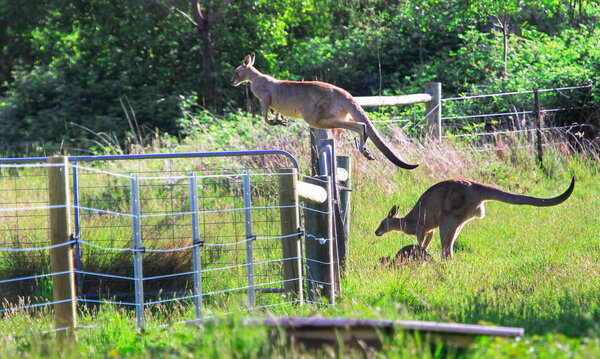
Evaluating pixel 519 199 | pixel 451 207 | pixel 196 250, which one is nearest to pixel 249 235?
pixel 196 250

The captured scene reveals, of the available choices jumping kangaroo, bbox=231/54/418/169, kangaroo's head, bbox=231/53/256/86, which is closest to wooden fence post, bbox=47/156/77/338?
jumping kangaroo, bbox=231/54/418/169

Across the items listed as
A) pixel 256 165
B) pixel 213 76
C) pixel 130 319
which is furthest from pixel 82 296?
pixel 213 76

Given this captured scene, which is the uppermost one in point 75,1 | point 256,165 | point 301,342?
point 75,1

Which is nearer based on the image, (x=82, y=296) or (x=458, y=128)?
(x=82, y=296)

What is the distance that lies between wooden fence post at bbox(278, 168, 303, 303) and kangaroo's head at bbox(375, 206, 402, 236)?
2.74m

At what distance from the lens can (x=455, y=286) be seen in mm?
6434

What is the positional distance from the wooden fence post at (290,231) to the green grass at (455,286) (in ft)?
0.93

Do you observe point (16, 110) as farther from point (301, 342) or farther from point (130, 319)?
point (301, 342)

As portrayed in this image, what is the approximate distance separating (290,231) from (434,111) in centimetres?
743

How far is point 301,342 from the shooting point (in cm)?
360

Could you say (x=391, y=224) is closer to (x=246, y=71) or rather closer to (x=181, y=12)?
(x=246, y=71)

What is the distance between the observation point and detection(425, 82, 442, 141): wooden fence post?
12.6 m

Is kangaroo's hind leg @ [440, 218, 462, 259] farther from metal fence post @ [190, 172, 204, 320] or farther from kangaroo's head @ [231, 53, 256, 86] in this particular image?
metal fence post @ [190, 172, 204, 320]

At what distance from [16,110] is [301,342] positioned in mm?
20298
